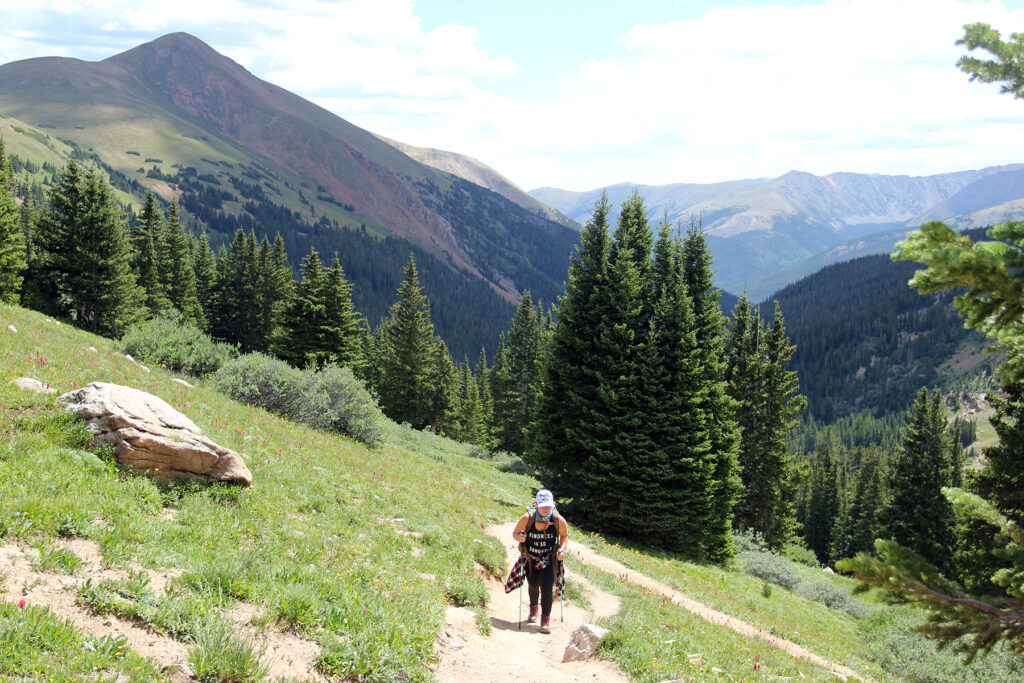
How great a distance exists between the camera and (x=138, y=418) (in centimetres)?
1012

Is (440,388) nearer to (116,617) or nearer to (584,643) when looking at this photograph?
(584,643)

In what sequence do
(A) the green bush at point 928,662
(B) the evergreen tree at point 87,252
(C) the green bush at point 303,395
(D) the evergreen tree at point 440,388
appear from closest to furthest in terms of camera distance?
(A) the green bush at point 928,662
(C) the green bush at point 303,395
(B) the evergreen tree at point 87,252
(D) the evergreen tree at point 440,388

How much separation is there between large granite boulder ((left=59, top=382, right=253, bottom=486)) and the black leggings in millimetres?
5495

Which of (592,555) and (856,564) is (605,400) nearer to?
(592,555)

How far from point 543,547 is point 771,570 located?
20.3 m

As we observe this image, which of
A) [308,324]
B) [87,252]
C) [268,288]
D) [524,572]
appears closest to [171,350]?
[524,572]

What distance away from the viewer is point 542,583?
1024cm

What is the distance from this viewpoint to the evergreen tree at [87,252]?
40.6 meters

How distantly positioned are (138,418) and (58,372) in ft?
15.2

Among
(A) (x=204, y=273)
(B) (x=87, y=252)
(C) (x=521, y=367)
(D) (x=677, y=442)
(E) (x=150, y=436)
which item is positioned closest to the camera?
(E) (x=150, y=436)

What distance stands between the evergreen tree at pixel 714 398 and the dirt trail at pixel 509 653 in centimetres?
1572

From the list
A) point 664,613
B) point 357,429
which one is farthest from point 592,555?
point 357,429

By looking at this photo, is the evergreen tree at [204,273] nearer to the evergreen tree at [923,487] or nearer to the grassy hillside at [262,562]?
the grassy hillside at [262,562]

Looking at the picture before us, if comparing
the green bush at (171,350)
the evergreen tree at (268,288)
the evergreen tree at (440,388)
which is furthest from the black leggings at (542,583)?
the evergreen tree at (268,288)
